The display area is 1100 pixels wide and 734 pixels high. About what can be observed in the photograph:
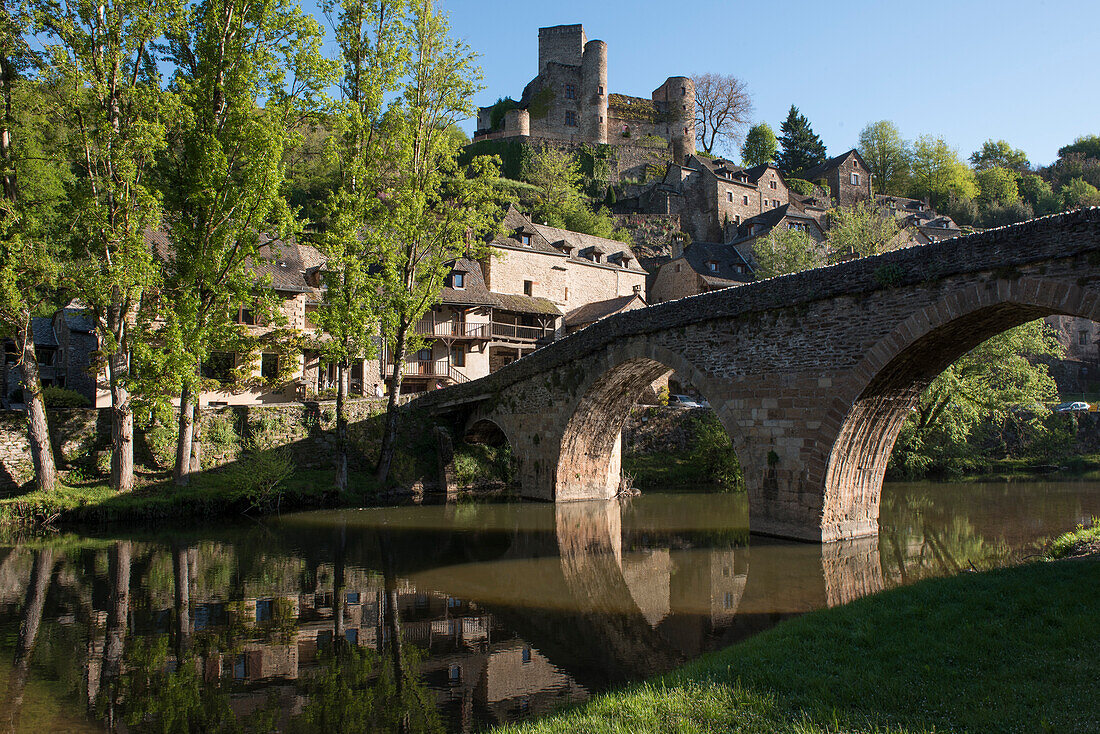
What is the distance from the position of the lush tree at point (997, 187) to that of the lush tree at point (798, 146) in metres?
16.1

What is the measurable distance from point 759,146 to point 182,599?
78501 mm

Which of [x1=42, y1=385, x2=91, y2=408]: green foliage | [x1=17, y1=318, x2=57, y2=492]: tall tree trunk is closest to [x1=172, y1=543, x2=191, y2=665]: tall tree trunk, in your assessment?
[x1=17, y1=318, x2=57, y2=492]: tall tree trunk

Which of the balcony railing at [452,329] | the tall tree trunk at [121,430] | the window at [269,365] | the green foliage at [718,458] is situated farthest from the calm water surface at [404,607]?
the balcony railing at [452,329]

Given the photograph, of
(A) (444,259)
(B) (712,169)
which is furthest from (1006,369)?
(B) (712,169)

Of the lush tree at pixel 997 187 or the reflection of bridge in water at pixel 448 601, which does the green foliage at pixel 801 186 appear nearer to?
the lush tree at pixel 997 187

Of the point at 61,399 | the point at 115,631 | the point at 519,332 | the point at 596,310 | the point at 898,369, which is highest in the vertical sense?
the point at 596,310

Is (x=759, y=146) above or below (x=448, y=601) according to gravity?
above

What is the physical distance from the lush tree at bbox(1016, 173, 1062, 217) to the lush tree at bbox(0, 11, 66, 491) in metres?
76.5

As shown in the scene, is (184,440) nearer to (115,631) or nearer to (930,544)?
(115,631)

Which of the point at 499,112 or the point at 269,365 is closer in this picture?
the point at 269,365

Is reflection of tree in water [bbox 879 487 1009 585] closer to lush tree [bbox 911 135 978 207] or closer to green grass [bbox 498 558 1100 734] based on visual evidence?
green grass [bbox 498 558 1100 734]

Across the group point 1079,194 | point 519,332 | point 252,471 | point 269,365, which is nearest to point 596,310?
point 519,332

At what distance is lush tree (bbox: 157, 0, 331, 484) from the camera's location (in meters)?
16.8

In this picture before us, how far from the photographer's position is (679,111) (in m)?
72.6
